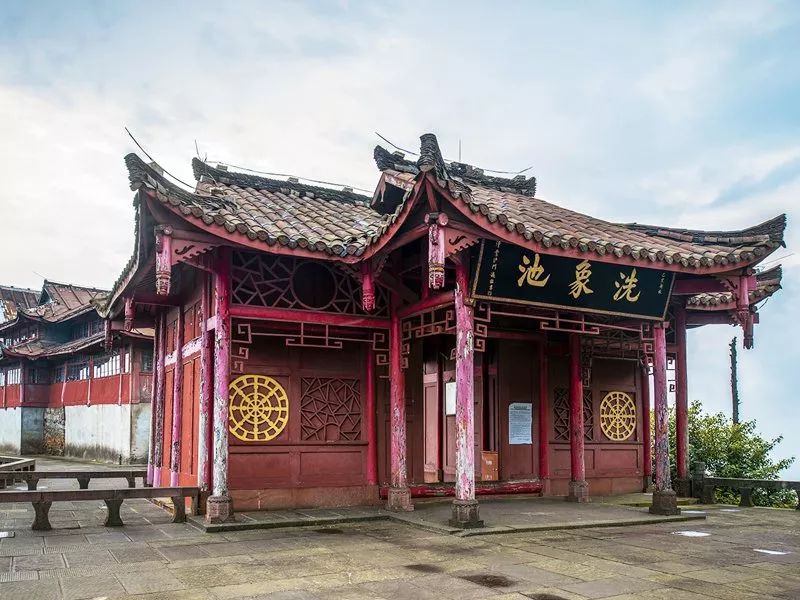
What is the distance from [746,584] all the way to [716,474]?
1014 centimetres

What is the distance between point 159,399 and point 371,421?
16.6 ft

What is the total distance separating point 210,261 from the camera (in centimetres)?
999

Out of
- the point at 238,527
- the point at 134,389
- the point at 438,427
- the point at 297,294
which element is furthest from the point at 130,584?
the point at 134,389

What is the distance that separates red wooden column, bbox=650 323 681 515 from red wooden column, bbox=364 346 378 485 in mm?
4192

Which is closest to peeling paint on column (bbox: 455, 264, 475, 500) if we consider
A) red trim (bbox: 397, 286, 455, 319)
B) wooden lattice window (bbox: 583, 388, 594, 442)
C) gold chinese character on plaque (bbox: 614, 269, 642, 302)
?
red trim (bbox: 397, 286, 455, 319)

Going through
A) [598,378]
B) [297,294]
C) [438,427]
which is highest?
[297,294]

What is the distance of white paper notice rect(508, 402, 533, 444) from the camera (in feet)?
42.6

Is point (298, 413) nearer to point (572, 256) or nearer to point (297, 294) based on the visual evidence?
point (297, 294)

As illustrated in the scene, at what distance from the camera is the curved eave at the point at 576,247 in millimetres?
8578

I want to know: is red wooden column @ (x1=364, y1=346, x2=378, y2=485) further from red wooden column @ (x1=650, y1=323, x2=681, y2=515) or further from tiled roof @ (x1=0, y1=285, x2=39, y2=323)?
tiled roof @ (x1=0, y1=285, x2=39, y2=323)

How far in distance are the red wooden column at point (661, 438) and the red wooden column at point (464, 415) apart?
323 cm

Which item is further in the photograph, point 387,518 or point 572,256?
point 387,518

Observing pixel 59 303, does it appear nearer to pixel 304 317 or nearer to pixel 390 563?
pixel 304 317

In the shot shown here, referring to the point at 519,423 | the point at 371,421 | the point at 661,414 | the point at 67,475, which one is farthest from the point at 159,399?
the point at 661,414
